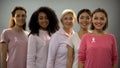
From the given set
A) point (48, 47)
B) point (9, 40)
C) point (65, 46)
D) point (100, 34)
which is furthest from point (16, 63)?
point (100, 34)

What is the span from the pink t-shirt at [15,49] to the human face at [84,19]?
0.81 m

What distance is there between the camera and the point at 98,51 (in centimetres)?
236

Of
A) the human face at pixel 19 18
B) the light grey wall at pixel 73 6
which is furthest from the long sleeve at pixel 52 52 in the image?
the light grey wall at pixel 73 6

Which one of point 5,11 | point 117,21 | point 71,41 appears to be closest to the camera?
point 71,41

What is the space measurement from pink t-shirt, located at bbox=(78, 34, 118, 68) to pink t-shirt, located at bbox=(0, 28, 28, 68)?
2.89ft

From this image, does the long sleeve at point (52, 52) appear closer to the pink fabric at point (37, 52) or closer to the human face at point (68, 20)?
the pink fabric at point (37, 52)

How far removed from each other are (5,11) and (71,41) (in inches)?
85.6

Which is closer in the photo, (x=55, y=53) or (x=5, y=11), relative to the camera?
(x=55, y=53)

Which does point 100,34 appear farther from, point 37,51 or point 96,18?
point 37,51

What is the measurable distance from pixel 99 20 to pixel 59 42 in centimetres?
60

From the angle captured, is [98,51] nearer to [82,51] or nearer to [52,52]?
[82,51]

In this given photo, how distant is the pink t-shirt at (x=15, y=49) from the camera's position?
297 centimetres

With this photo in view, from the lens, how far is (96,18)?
8.02 ft

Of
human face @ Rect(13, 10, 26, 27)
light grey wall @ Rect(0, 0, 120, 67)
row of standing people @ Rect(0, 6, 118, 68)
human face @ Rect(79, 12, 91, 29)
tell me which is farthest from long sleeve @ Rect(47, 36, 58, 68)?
light grey wall @ Rect(0, 0, 120, 67)
